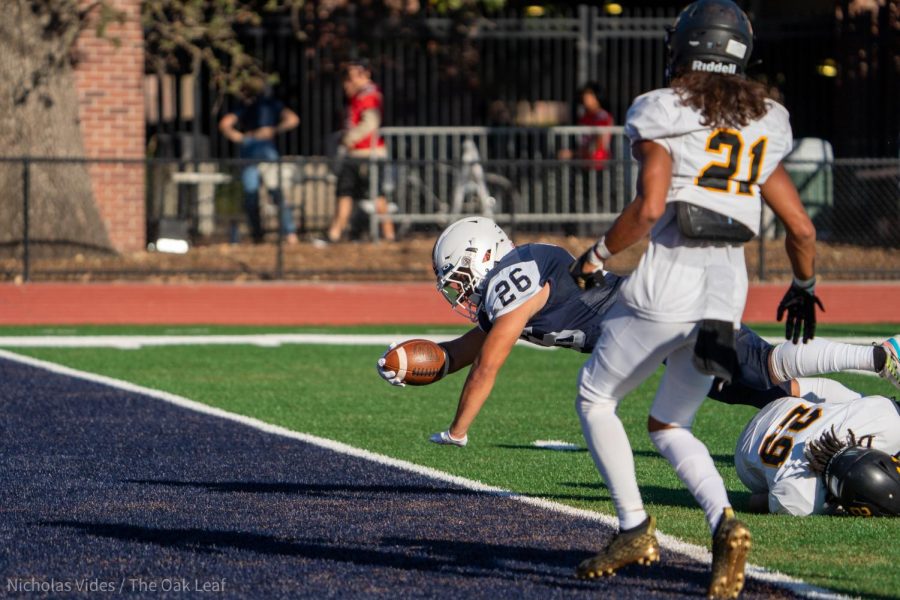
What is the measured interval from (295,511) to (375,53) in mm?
16574

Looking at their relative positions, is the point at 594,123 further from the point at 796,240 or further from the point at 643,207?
the point at 643,207

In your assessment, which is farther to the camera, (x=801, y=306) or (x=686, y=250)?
(x=801, y=306)

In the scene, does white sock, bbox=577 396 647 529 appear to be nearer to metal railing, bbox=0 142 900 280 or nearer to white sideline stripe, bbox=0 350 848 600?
white sideline stripe, bbox=0 350 848 600

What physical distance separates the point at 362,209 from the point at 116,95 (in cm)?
344

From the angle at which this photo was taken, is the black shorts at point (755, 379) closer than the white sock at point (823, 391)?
No

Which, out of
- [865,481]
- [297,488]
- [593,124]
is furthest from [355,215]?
[865,481]

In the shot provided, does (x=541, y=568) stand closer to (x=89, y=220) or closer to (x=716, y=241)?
(x=716, y=241)

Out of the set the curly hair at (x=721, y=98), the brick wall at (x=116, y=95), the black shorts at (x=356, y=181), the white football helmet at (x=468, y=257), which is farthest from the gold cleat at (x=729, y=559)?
the brick wall at (x=116, y=95)

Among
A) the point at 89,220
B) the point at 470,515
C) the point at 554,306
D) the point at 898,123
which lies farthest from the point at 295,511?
the point at 898,123

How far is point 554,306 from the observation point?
674 cm

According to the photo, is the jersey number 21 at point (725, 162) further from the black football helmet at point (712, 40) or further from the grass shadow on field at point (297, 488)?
the grass shadow on field at point (297, 488)

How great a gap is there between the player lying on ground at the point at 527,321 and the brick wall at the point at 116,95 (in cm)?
1194

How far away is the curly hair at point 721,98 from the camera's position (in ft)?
16.4

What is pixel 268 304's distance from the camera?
1595 centimetres
